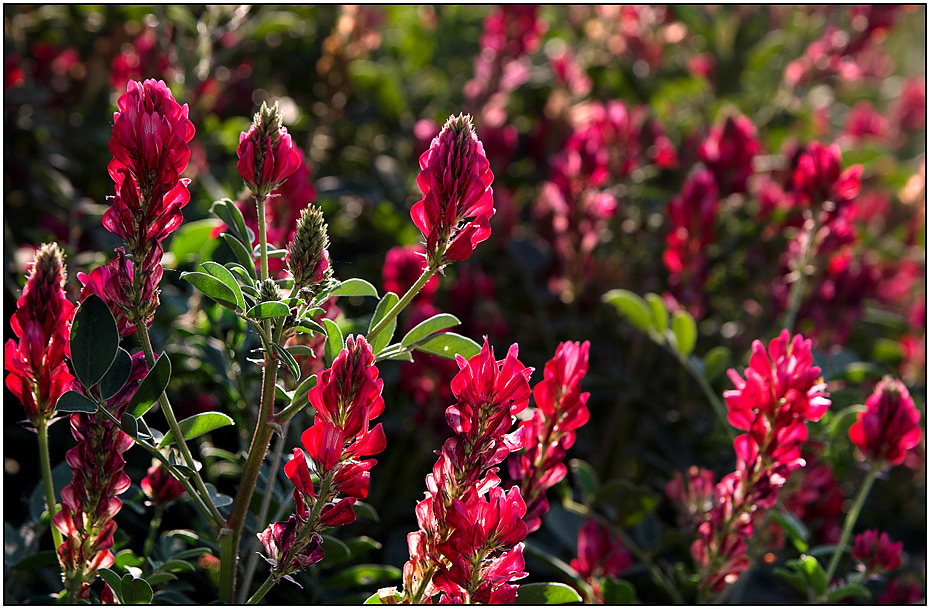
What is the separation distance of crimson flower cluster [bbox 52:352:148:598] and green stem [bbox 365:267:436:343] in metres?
0.28

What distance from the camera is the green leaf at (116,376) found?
970 millimetres

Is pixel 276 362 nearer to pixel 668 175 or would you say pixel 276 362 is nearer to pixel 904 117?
pixel 668 175

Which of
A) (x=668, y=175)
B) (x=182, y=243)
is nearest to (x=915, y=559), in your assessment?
(x=668, y=175)

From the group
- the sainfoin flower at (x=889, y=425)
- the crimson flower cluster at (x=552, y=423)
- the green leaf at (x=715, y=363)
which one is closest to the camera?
the crimson flower cluster at (x=552, y=423)

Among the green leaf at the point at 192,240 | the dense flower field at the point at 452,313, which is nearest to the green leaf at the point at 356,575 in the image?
the dense flower field at the point at 452,313

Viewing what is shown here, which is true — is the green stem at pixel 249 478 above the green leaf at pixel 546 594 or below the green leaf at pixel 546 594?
above

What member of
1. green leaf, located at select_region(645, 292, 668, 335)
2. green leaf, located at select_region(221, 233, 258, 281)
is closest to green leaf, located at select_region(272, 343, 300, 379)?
green leaf, located at select_region(221, 233, 258, 281)

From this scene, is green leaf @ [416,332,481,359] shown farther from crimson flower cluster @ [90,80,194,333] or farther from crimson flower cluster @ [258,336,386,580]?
crimson flower cluster @ [90,80,194,333]

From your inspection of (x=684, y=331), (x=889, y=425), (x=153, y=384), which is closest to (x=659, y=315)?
(x=684, y=331)

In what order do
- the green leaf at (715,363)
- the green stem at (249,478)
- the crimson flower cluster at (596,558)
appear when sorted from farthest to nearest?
the green leaf at (715,363) < the crimson flower cluster at (596,558) < the green stem at (249,478)

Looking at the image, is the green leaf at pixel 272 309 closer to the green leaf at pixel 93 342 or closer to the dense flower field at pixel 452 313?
the dense flower field at pixel 452 313

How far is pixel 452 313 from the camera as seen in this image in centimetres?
219

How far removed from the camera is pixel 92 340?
0.94m

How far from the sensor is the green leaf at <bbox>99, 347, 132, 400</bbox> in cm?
97
